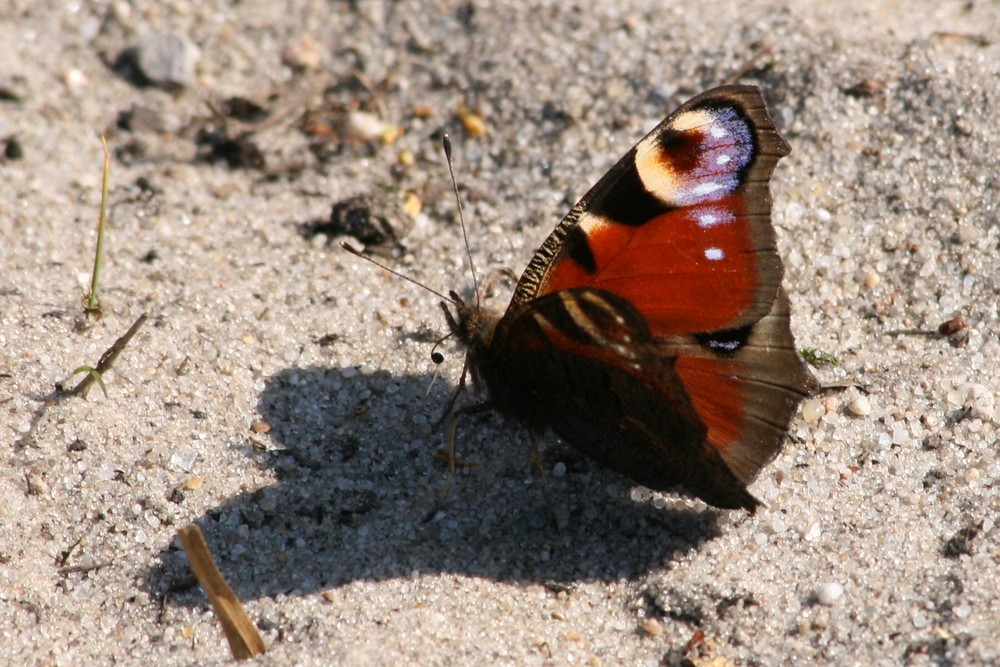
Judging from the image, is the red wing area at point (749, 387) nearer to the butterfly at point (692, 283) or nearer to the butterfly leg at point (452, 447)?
the butterfly at point (692, 283)

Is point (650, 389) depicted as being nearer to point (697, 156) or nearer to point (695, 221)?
point (695, 221)

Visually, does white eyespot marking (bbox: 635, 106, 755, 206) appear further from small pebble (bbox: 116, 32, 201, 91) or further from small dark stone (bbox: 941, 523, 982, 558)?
small pebble (bbox: 116, 32, 201, 91)

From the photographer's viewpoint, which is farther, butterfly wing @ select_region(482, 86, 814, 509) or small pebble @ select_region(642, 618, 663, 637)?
butterfly wing @ select_region(482, 86, 814, 509)

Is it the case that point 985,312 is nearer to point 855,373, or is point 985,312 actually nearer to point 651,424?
point 855,373

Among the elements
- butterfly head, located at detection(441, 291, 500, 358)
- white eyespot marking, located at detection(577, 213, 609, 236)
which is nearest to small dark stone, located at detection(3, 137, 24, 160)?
butterfly head, located at detection(441, 291, 500, 358)

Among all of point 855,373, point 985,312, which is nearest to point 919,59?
point 985,312
